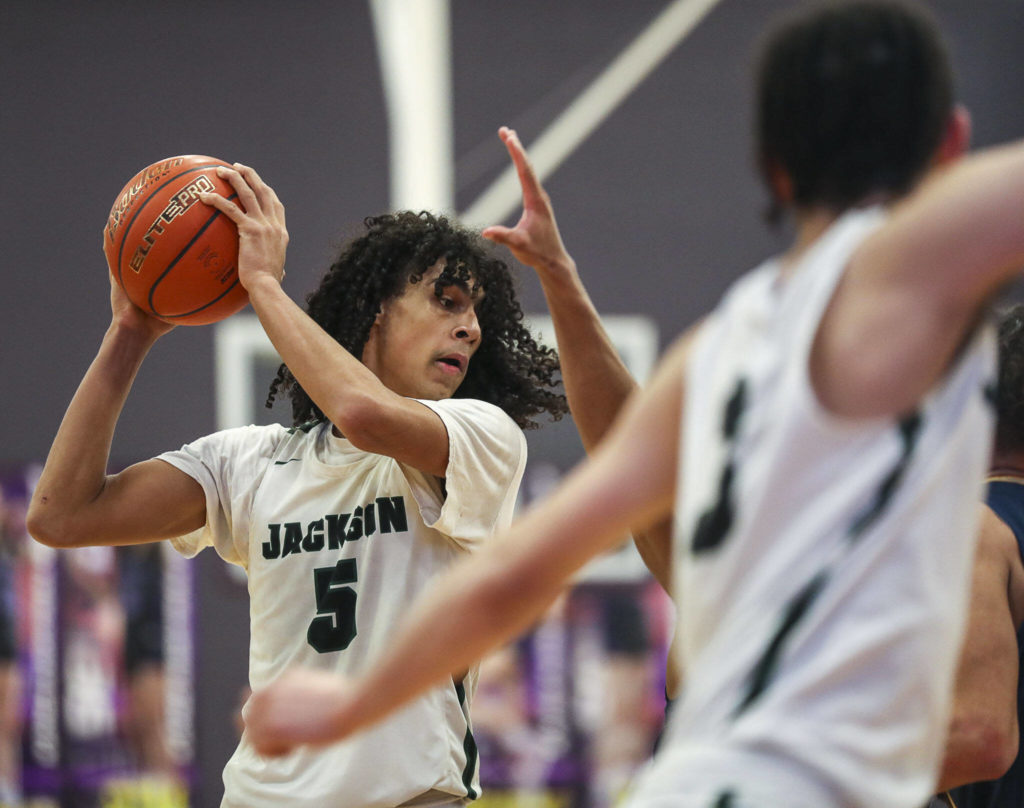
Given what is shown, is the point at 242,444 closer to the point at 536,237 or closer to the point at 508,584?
the point at 536,237

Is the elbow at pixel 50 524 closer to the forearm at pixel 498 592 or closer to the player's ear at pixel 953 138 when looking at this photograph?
the forearm at pixel 498 592

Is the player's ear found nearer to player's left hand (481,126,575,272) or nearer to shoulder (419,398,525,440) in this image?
player's left hand (481,126,575,272)

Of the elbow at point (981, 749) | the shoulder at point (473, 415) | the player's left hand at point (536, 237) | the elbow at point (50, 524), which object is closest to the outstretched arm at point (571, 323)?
the player's left hand at point (536, 237)

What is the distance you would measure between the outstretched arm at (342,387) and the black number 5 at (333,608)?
0.26 metres

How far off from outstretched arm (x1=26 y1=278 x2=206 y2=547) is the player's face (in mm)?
521

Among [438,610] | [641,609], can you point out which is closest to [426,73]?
[641,609]

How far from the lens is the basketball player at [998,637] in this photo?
2.13 meters

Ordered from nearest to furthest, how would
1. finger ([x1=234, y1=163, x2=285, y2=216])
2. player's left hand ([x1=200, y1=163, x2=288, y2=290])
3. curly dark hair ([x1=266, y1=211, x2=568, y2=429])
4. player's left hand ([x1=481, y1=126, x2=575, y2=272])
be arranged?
1. player's left hand ([x1=481, y1=126, x2=575, y2=272])
2. player's left hand ([x1=200, y1=163, x2=288, y2=290])
3. finger ([x1=234, y1=163, x2=285, y2=216])
4. curly dark hair ([x1=266, y1=211, x2=568, y2=429])

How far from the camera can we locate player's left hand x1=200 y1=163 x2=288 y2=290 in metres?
2.65

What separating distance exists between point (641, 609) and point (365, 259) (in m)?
3.24

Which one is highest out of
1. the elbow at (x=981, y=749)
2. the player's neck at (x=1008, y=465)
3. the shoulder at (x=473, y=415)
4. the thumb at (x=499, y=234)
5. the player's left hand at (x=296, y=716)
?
the thumb at (x=499, y=234)

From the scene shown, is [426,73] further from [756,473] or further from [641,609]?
[756,473]

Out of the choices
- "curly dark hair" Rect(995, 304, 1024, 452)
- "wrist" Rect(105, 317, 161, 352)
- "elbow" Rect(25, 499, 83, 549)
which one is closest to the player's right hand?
"wrist" Rect(105, 317, 161, 352)

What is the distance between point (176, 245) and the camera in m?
2.67
